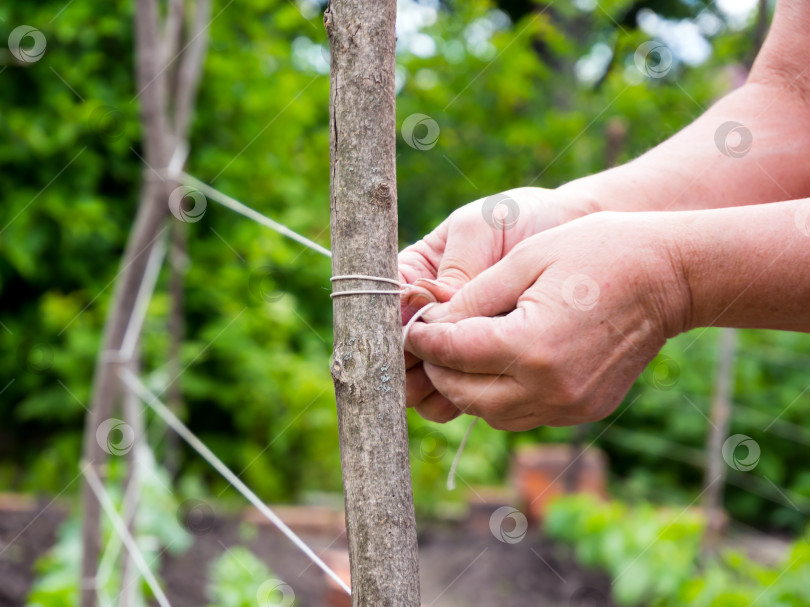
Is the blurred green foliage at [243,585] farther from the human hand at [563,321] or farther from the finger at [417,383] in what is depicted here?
the human hand at [563,321]

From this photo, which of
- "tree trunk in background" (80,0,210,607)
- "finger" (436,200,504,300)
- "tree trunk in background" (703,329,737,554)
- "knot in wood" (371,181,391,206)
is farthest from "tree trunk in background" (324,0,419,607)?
"tree trunk in background" (703,329,737,554)

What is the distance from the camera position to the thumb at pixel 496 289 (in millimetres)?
971

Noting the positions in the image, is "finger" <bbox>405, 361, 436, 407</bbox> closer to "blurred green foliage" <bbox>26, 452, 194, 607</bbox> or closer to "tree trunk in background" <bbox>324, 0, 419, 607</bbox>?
"tree trunk in background" <bbox>324, 0, 419, 607</bbox>

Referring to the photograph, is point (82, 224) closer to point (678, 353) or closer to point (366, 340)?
point (366, 340)

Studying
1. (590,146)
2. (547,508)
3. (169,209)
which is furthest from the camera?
(590,146)

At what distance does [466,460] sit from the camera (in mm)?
4133

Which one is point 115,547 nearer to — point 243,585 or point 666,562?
point 243,585

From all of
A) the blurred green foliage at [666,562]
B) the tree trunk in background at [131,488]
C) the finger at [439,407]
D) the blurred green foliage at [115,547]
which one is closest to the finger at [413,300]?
the finger at [439,407]

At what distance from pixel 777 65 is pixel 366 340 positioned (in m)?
0.88

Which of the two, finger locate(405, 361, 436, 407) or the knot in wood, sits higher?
the knot in wood

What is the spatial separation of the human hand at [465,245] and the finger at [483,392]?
0.08m

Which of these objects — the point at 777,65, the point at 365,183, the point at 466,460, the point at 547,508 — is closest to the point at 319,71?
the point at 466,460

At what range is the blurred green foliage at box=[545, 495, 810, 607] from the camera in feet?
7.64

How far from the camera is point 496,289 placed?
3.23 ft
